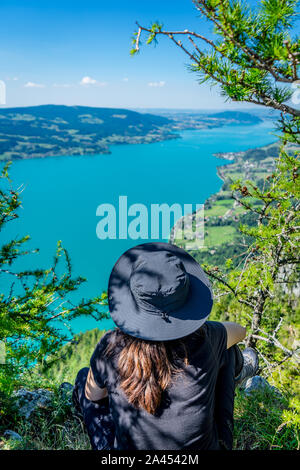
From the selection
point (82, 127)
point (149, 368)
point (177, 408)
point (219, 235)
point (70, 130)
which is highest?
point (82, 127)

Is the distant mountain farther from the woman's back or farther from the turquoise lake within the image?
the woman's back

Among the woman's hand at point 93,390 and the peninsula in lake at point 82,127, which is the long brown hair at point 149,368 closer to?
the woman's hand at point 93,390

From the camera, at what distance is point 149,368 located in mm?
1161

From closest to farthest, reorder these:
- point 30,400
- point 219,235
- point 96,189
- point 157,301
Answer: point 157,301 < point 30,400 < point 219,235 < point 96,189

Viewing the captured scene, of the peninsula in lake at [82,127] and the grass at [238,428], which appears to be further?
the peninsula in lake at [82,127]

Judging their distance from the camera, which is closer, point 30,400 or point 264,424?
point 264,424

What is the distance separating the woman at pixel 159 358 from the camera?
3.80 ft

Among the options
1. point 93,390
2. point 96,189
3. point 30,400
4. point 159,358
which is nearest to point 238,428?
point 93,390

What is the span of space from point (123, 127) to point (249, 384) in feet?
559

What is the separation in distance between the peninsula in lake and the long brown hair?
10866 cm

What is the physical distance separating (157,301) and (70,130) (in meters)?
160

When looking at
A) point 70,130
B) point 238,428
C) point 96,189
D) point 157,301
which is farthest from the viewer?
point 70,130

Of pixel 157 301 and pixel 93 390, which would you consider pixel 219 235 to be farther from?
pixel 157 301

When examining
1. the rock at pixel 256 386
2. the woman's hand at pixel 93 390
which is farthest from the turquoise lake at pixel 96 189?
the woman's hand at pixel 93 390
